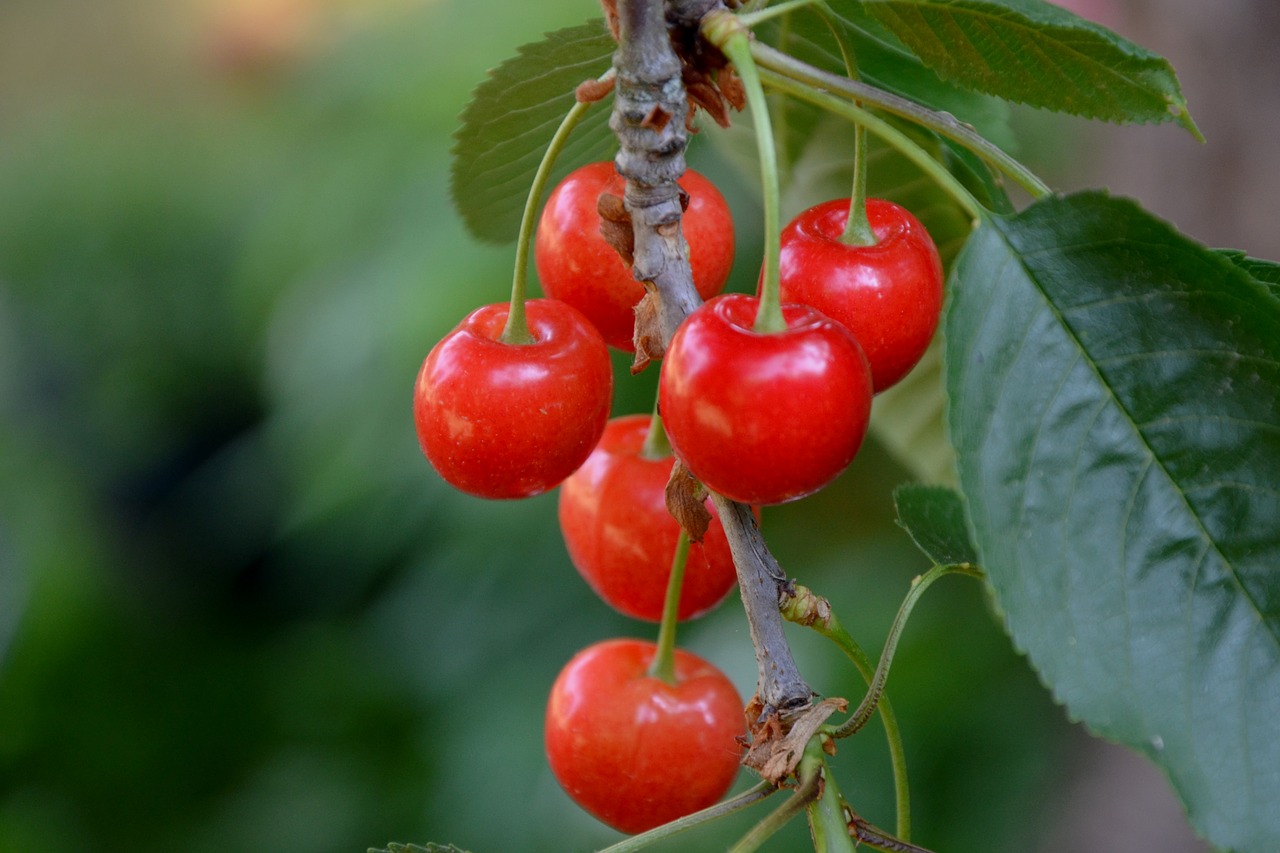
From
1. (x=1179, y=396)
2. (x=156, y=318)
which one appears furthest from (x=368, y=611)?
(x=1179, y=396)

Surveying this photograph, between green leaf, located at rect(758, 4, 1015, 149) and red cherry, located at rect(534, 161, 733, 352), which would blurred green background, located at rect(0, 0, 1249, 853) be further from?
red cherry, located at rect(534, 161, 733, 352)

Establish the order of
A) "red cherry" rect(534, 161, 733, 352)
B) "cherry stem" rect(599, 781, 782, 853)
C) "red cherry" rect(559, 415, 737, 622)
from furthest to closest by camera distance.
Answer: "red cherry" rect(559, 415, 737, 622) → "red cherry" rect(534, 161, 733, 352) → "cherry stem" rect(599, 781, 782, 853)

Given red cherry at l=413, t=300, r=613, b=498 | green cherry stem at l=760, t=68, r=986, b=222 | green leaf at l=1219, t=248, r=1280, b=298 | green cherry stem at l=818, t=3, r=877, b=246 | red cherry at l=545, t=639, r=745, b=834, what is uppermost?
green cherry stem at l=760, t=68, r=986, b=222

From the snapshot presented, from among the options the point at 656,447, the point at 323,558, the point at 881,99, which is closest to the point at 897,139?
the point at 881,99

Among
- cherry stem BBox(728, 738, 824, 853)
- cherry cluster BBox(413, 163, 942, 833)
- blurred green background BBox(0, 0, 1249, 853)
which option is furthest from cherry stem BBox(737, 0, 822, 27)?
blurred green background BBox(0, 0, 1249, 853)

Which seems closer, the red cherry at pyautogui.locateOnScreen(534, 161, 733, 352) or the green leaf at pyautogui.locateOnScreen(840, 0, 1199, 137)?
the green leaf at pyautogui.locateOnScreen(840, 0, 1199, 137)

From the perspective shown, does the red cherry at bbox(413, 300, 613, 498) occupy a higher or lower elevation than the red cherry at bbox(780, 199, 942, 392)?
lower

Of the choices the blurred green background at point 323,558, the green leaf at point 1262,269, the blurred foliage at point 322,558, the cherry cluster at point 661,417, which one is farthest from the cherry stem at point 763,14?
the blurred foliage at point 322,558

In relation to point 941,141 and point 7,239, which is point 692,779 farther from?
point 7,239
